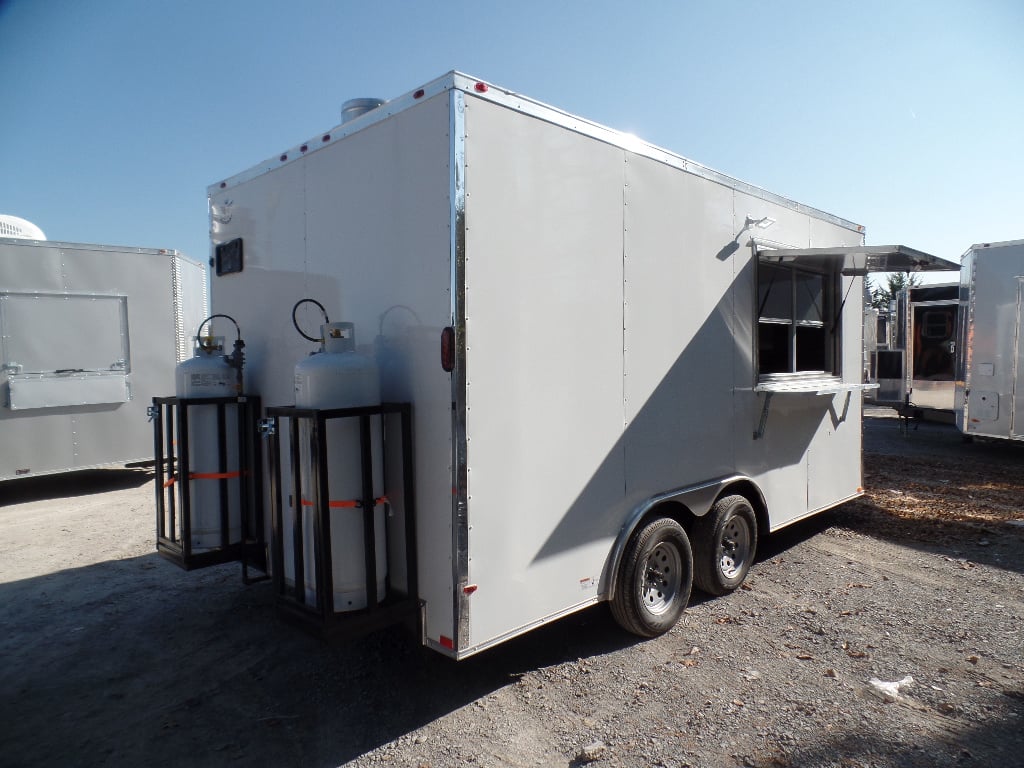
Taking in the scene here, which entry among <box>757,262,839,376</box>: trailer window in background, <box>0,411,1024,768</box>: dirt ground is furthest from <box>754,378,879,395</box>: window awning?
<box>0,411,1024,768</box>: dirt ground

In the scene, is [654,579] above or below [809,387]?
below

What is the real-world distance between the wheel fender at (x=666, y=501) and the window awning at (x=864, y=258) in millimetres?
1749

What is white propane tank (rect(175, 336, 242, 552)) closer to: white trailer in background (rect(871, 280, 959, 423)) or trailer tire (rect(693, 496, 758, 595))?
trailer tire (rect(693, 496, 758, 595))

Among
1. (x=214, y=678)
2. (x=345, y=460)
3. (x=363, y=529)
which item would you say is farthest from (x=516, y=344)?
(x=214, y=678)

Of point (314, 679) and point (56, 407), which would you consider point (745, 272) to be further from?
point (56, 407)

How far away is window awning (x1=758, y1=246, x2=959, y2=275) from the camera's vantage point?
4969 mm

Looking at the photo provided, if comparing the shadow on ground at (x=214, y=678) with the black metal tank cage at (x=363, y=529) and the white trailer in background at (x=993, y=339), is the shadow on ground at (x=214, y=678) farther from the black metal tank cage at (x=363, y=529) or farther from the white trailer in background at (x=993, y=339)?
the white trailer in background at (x=993, y=339)

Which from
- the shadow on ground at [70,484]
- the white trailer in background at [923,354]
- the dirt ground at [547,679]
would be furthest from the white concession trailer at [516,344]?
the white trailer in background at [923,354]

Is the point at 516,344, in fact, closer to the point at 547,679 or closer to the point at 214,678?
the point at 547,679

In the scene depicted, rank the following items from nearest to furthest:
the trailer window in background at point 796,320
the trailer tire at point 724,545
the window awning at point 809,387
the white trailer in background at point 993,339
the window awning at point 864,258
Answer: the trailer tire at point 724,545, the window awning at point 809,387, the window awning at point 864,258, the trailer window in background at point 796,320, the white trailer in background at point 993,339

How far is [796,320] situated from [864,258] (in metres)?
0.73

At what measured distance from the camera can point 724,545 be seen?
4.80m

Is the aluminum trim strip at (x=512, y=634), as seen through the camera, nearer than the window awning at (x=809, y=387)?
Yes

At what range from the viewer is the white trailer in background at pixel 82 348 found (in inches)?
303
